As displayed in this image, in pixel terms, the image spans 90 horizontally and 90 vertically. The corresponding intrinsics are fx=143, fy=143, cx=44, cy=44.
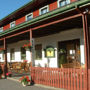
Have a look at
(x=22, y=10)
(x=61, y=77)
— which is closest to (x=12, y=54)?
(x=22, y=10)

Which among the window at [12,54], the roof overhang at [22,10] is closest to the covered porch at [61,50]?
the window at [12,54]

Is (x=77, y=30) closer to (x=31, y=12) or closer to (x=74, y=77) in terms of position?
(x=74, y=77)

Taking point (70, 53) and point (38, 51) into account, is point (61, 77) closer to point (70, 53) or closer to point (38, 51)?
point (70, 53)

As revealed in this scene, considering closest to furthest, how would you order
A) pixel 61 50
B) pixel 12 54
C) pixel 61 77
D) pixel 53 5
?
pixel 61 77, pixel 61 50, pixel 53 5, pixel 12 54

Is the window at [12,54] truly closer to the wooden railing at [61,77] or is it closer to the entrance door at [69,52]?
the entrance door at [69,52]

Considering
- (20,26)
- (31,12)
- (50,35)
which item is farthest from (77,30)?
(31,12)

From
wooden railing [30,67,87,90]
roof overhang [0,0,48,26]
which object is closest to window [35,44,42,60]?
roof overhang [0,0,48,26]

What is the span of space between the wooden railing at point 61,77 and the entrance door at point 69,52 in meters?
2.29

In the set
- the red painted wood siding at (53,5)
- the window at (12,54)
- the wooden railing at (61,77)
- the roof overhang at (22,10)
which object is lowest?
the wooden railing at (61,77)

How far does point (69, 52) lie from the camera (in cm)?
1015

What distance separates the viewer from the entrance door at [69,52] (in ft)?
31.3

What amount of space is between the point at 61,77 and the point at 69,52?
4036 mm

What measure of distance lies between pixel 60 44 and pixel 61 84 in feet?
Result: 15.2

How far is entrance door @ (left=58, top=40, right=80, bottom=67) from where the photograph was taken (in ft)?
31.3
